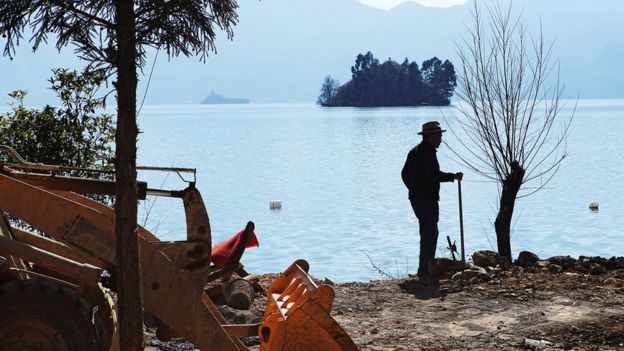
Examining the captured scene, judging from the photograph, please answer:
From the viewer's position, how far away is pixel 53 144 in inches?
558

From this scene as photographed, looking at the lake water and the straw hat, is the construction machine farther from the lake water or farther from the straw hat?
the lake water

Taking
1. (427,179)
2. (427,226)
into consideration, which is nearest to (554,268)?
(427,226)

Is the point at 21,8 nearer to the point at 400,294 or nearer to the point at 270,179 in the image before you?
the point at 400,294

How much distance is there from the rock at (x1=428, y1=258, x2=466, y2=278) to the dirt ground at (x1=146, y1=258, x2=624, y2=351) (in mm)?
159

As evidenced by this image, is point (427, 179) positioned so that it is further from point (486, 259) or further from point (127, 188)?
point (127, 188)

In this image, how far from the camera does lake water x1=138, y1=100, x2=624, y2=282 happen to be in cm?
2461

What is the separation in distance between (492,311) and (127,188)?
6281mm

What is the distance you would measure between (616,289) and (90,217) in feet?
23.5

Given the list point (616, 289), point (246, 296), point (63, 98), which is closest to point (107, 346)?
point (246, 296)

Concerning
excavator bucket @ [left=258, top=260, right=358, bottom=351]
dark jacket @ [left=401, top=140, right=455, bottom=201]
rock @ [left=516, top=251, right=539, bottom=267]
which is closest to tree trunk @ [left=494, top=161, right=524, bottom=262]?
rock @ [left=516, top=251, right=539, bottom=267]

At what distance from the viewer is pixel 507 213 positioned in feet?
53.0

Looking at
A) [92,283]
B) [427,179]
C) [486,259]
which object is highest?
[427,179]

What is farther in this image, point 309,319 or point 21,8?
point 309,319

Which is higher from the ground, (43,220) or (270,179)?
(43,220)
